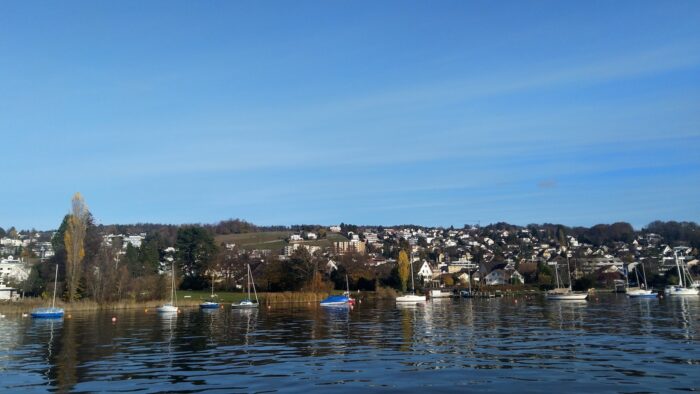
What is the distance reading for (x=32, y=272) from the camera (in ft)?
365

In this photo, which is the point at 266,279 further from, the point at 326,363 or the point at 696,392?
the point at 696,392

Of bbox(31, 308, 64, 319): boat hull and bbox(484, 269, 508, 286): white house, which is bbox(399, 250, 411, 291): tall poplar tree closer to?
bbox(484, 269, 508, 286): white house

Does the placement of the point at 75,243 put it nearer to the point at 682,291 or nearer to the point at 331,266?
the point at 331,266

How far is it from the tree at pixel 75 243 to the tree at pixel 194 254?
3620cm

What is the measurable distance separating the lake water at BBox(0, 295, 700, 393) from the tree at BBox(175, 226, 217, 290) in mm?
81180

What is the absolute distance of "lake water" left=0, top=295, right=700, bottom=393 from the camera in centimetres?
1934

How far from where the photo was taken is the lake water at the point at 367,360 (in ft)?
63.5

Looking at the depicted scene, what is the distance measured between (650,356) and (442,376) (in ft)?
34.4

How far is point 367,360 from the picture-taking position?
82.7ft

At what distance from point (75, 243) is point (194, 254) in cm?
4149

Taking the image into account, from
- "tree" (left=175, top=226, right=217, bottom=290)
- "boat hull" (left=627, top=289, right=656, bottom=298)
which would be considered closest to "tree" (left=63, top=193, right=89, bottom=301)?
"tree" (left=175, top=226, right=217, bottom=290)

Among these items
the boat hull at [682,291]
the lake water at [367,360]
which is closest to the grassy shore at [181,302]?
the lake water at [367,360]

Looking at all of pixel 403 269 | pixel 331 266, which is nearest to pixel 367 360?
pixel 403 269

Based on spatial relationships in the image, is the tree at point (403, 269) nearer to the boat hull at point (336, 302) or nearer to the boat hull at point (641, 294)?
the boat hull at point (336, 302)
